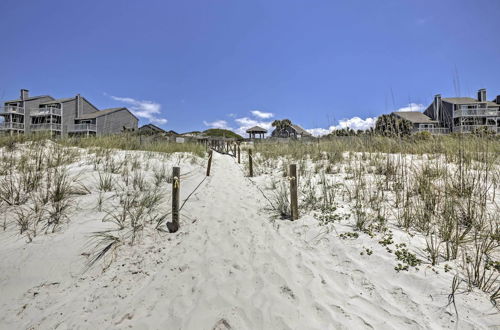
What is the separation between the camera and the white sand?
1.72m

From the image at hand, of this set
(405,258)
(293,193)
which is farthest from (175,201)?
(405,258)

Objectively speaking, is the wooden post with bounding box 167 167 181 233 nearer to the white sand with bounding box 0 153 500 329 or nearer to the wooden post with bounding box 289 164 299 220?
the white sand with bounding box 0 153 500 329

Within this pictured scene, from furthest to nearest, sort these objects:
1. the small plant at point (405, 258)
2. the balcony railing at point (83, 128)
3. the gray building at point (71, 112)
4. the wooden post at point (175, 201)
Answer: the balcony railing at point (83, 128) → the gray building at point (71, 112) → the wooden post at point (175, 201) → the small plant at point (405, 258)

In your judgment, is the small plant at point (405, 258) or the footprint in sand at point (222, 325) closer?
the footprint in sand at point (222, 325)

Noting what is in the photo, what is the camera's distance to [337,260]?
2.47m

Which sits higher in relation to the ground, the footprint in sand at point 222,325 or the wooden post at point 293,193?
the wooden post at point 293,193

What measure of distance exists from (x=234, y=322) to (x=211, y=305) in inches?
11.6

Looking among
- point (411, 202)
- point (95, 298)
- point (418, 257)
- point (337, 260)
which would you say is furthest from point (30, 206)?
point (411, 202)

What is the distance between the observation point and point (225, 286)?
2.18 meters

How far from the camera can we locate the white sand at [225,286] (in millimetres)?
1724

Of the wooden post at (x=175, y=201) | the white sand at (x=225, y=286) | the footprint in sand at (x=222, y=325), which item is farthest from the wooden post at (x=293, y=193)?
the footprint in sand at (x=222, y=325)

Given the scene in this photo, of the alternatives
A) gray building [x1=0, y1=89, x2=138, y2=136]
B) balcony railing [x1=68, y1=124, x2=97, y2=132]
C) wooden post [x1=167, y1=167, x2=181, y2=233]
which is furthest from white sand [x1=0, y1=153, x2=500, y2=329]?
balcony railing [x1=68, y1=124, x2=97, y2=132]

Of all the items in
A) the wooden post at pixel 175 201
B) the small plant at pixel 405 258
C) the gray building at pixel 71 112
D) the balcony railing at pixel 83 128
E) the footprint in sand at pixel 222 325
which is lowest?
the footprint in sand at pixel 222 325

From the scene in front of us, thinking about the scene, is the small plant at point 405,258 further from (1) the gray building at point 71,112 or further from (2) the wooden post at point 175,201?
(1) the gray building at point 71,112
